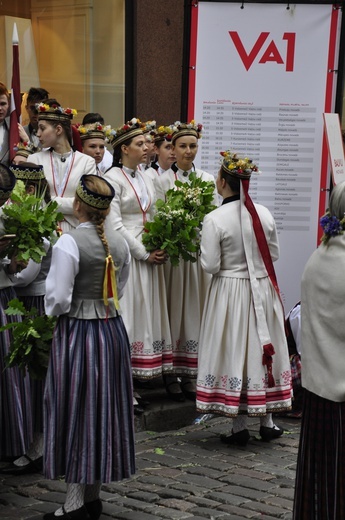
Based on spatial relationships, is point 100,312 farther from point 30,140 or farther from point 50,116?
point 30,140

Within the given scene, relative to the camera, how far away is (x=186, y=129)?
27.5 ft

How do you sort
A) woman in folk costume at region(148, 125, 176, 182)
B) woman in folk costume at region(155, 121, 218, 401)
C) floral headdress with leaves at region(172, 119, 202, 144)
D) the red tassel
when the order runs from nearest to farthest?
the red tassel < woman in folk costume at region(155, 121, 218, 401) < floral headdress with leaves at region(172, 119, 202, 144) < woman in folk costume at region(148, 125, 176, 182)

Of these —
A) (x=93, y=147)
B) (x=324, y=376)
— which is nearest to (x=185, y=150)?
(x=93, y=147)

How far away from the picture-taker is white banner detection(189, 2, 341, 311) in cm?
895

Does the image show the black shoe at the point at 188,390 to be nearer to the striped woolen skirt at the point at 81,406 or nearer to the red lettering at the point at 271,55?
the striped woolen skirt at the point at 81,406

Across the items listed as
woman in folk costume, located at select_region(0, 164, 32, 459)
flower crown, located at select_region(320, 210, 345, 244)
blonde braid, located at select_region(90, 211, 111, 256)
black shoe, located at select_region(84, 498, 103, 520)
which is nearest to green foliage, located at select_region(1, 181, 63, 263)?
woman in folk costume, located at select_region(0, 164, 32, 459)

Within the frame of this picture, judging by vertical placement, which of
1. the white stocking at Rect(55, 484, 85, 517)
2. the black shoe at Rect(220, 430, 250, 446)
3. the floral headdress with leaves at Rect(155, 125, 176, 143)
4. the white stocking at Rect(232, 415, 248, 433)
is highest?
the floral headdress with leaves at Rect(155, 125, 176, 143)

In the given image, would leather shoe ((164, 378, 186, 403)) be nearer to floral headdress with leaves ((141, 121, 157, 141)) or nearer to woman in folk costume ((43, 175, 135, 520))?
floral headdress with leaves ((141, 121, 157, 141))

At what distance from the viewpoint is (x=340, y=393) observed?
15.9 ft

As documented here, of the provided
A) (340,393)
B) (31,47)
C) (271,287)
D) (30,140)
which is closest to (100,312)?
(340,393)

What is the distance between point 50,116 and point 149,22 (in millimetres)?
3228

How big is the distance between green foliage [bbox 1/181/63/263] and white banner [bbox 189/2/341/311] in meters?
3.12

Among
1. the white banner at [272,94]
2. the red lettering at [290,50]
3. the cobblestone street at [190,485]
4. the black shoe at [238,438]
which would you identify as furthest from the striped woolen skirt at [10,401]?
the red lettering at [290,50]

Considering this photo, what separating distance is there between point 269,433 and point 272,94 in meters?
3.15
